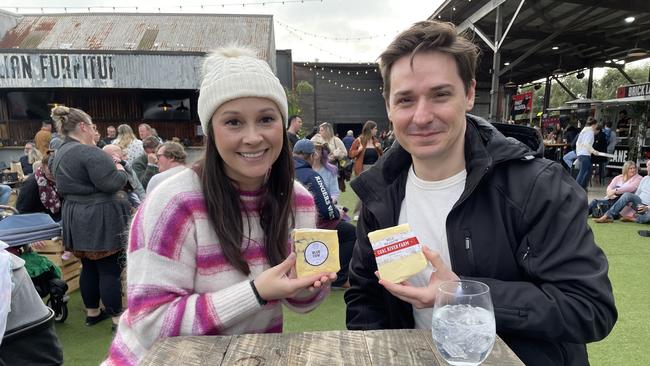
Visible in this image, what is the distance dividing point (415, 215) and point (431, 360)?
58cm

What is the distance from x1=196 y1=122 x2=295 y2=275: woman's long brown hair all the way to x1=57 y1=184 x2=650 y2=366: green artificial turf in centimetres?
208

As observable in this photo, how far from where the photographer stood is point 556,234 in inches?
47.7

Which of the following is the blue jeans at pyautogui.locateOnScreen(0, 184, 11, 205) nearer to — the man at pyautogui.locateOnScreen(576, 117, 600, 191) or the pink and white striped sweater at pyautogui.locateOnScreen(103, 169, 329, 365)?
the pink and white striped sweater at pyautogui.locateOnScreen(103, 169, 329, 365)

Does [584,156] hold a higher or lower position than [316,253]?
lower

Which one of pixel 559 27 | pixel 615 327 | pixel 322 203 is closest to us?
pixel 615 327

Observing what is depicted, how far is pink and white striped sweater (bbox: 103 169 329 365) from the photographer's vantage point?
1.21m

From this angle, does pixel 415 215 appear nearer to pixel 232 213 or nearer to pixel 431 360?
pixel 431 360

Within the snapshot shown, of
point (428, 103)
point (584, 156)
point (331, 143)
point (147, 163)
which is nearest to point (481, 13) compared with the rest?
point (584, 156)

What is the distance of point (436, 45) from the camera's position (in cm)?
135

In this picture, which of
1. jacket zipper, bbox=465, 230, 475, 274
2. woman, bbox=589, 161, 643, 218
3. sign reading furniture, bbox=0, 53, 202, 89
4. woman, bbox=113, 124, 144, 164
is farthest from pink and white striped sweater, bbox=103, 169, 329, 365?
sign reading furniture, bbox=0, 53, 202, 89

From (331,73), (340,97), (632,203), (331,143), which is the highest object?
(331,73)

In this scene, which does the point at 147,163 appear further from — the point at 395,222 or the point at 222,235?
the point at 395,222

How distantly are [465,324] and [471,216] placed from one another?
1.62ft

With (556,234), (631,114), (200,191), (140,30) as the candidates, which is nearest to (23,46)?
(140,30)
